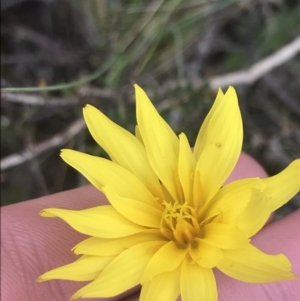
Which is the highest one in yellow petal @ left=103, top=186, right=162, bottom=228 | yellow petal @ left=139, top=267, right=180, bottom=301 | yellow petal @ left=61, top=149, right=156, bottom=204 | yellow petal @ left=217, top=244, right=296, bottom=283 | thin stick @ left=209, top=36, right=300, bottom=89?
thin stick @ left=209, top=36, right=300, bottom=89

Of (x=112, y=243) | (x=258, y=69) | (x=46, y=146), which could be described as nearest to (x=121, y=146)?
(x=112, y=243)

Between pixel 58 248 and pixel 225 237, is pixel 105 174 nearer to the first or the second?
pixel 225 237

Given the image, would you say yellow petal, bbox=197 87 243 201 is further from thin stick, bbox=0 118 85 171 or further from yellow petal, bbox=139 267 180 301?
thin stick, bbox=0 118 85 171

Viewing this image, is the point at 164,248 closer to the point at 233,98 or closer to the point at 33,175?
the point at 233,98

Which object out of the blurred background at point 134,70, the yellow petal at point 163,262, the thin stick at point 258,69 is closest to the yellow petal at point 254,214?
the yellow petal at point 163,262

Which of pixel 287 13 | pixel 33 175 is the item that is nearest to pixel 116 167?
pixel 33 175

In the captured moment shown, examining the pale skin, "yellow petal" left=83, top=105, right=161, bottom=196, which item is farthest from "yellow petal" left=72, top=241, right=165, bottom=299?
the pale skin
